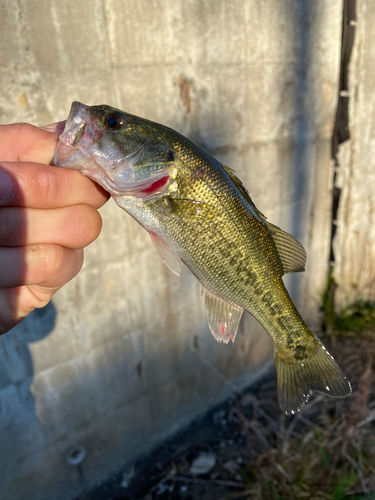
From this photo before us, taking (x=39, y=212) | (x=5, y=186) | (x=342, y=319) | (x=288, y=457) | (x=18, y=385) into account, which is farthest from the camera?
(x=342, y=319)

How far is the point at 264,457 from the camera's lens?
256 cm

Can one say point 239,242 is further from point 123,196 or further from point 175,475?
point 175,475

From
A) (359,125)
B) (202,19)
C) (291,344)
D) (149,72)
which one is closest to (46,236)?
(291,344)

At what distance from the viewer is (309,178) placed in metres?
3.46

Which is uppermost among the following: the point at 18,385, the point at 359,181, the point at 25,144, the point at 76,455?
the point at 25,144

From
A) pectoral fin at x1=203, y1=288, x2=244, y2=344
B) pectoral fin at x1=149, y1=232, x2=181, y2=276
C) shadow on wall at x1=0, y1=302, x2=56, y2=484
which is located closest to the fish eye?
pectoral fin at x1=149, y1=232, x2=181, y2=276

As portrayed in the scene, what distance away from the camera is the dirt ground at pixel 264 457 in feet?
7.52

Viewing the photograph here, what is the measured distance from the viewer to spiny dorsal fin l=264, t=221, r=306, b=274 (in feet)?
4.66

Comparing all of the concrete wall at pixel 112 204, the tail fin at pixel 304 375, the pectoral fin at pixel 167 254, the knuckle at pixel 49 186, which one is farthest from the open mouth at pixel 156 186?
the concrete wall at pixel 112 204

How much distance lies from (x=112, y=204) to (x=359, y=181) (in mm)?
2713

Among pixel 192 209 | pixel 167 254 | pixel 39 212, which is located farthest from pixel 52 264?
pixel 192 209

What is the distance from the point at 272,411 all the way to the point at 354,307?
1664mm

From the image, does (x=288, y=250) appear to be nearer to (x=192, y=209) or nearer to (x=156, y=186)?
(x=192, y=209)

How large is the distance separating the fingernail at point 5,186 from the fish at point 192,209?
19 cm
